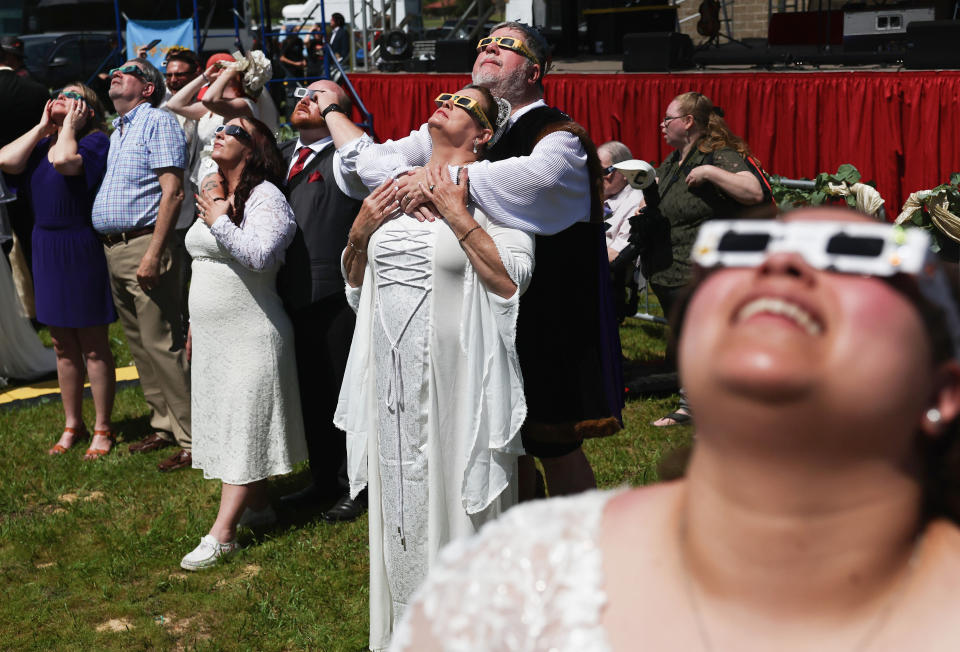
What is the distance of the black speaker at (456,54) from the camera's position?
13664 millimetres

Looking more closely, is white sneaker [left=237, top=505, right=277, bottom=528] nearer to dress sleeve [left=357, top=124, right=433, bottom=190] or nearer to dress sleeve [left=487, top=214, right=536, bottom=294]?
dress sleeve [left=357, top=124, right=433, bottom=190]

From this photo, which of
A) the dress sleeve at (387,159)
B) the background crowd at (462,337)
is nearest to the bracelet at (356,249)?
the background crowd at (462,337)

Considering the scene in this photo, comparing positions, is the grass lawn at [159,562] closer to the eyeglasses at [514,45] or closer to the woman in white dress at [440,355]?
the woman in white dress at [440,355]

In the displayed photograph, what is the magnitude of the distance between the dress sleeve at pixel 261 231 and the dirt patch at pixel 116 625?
1389 mm

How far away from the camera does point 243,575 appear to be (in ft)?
13.9

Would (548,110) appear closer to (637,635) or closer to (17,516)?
(637,635)

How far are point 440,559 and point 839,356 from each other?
1.81 feet

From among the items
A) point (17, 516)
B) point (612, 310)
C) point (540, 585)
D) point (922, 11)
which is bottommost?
point (17, 516)

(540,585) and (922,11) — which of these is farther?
(922,11)

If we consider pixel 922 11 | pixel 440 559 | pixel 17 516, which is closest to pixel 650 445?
pixel 17 516

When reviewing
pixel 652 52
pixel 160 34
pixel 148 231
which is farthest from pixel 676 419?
pixel 160 34

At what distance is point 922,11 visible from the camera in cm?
1177

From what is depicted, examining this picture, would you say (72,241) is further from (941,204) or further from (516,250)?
(941,204)

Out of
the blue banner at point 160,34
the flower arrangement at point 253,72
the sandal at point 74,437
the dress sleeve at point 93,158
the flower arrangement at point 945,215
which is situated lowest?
the sandal at point 74,437
